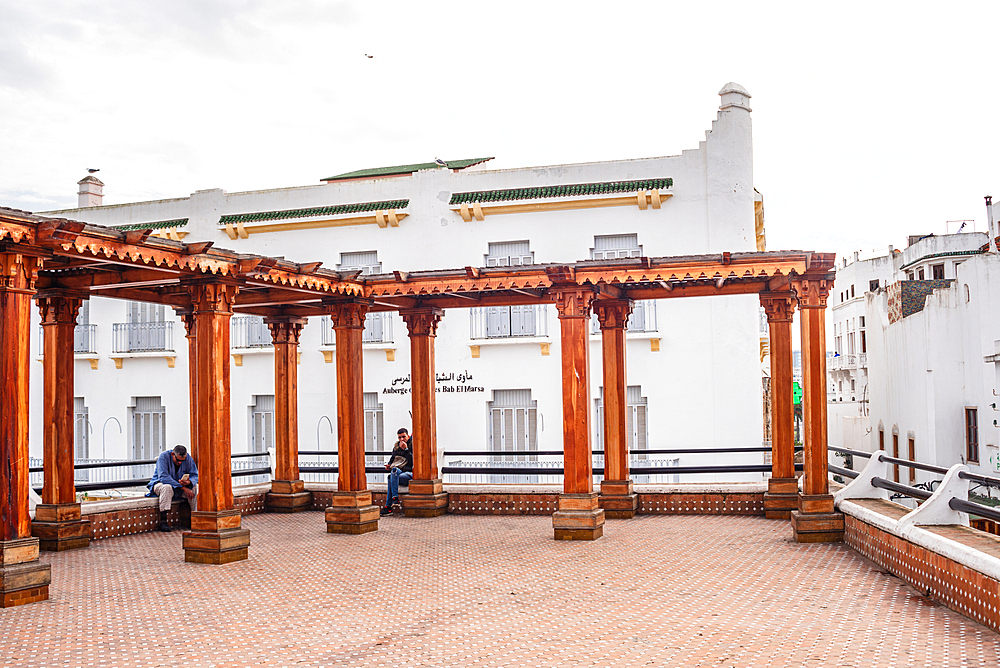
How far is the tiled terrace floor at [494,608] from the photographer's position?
6180 mm

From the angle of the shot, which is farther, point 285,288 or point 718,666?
point 285,288

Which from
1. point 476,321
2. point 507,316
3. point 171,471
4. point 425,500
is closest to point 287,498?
point 171,471

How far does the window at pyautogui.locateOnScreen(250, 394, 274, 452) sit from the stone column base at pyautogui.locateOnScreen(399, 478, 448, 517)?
9.06 metres

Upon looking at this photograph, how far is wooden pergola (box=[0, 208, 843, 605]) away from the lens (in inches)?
313

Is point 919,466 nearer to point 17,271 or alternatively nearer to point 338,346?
point 338,346

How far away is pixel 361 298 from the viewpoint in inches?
474

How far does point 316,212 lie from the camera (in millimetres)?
21031

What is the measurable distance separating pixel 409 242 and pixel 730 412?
8.15 m

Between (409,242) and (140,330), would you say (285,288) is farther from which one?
(140,330)

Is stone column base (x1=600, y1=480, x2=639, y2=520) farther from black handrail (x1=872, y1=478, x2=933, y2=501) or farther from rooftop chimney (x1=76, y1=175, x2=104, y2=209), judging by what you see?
rooftop chimney (x1=76, y1=175, x2=104, y2=209)

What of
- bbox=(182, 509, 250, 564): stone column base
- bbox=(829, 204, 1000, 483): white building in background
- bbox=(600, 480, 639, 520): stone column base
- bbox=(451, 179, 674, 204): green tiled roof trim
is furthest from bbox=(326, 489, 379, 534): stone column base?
bbox=(829, 204, 1000, 483): white building in background

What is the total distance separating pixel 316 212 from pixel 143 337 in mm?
5824

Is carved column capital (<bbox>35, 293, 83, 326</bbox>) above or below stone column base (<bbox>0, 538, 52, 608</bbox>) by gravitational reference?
above

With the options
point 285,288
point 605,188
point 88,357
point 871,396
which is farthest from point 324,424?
point 871,396
